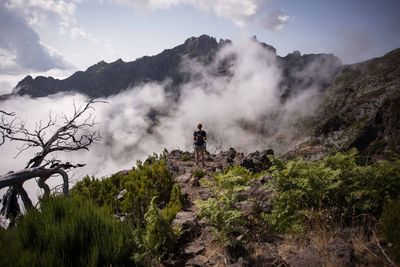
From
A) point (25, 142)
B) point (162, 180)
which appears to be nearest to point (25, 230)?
point (162, 180)

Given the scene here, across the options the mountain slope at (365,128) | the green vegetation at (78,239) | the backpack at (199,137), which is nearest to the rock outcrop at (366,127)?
the mountain slope at (365,128)

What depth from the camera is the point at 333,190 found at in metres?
5.53

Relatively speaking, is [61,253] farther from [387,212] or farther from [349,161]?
[349,161]

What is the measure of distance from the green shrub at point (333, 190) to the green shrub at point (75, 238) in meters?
2.62

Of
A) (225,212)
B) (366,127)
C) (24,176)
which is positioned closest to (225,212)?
(225,212)

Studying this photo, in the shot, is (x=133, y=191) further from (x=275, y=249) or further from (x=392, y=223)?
(x=392, y=223)

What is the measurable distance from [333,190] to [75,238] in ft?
13.7

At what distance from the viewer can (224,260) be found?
5.20 m

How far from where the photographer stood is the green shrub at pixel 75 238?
14.2 ft

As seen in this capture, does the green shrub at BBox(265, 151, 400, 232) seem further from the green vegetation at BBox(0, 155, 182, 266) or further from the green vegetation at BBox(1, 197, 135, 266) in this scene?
the green vegetation at BBox(1, 197, 135, 266)

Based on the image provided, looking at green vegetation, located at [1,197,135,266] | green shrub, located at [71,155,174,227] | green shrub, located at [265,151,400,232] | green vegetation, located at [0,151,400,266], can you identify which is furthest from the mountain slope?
green vegetation, located at [1,197,135,266]

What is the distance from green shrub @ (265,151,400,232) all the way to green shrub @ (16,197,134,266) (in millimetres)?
2620

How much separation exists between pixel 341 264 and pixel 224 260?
183 cm

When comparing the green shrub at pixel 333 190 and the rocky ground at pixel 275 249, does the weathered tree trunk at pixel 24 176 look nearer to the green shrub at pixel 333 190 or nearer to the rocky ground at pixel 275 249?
the rocky ground at pixel 275 249
